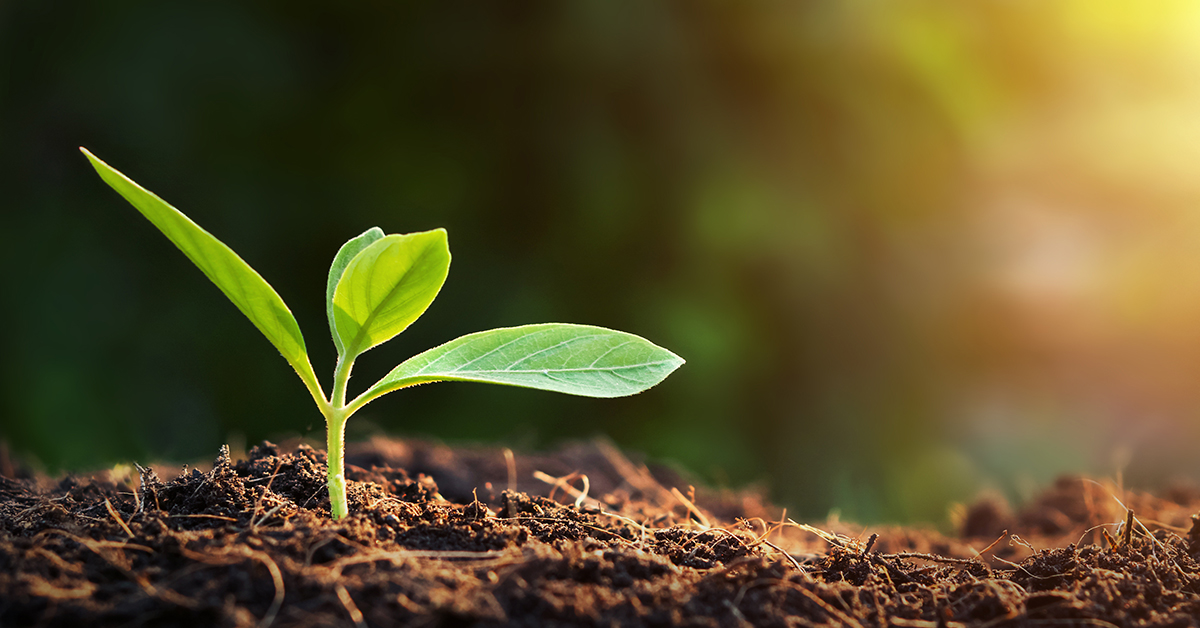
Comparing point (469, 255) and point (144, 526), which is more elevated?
point (469, 255)

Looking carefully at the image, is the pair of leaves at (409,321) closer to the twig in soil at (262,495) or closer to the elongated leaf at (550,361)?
the elongated leaf at (550,361)

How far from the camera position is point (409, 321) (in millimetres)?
908

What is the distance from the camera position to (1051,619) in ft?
2.69

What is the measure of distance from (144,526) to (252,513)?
112 millimetres

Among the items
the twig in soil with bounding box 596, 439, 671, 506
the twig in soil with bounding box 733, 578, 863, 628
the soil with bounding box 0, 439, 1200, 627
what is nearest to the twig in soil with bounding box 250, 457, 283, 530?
the soil with bounding box 0, 439, 1200, 627

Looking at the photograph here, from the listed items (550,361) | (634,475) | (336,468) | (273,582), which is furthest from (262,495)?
(634,475)

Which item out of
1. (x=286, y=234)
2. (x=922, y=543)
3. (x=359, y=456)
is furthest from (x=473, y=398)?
(x=922, y=543)

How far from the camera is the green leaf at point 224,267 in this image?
76 cm

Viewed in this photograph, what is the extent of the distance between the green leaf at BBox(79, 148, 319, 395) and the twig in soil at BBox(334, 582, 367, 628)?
11.8 inches

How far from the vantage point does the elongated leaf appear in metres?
0.87

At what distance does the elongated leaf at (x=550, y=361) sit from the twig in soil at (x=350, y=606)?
0.25 metres

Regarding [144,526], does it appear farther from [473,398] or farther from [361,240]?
[473,398]

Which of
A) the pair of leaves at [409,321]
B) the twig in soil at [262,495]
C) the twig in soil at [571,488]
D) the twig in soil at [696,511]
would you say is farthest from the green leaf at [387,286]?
the twig in soil at [696,511]

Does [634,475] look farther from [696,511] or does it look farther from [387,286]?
[387,286]
